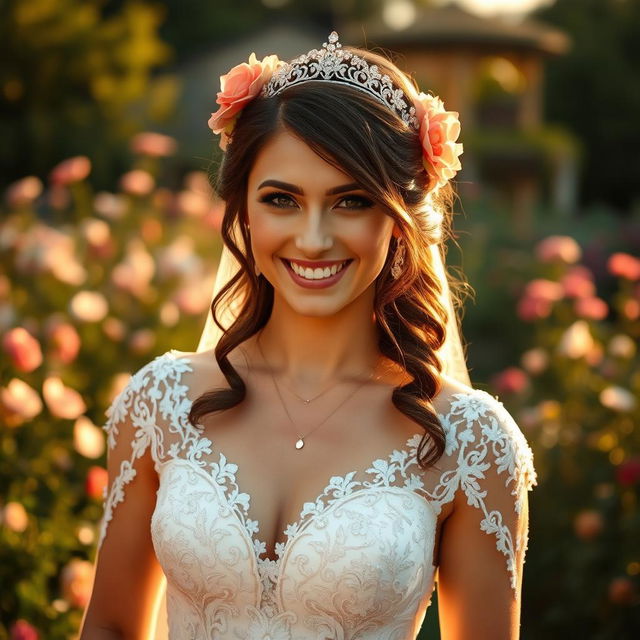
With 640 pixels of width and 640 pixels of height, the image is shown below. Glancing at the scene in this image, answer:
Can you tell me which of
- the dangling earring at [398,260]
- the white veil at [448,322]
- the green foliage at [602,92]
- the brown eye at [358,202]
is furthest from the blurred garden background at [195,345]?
the green foliage at [602,92]

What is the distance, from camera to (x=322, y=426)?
3.09m

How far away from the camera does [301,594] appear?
2.84 metres

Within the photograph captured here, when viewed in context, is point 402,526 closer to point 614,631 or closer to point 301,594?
point 301,594

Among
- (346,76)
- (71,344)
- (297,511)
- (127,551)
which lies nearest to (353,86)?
(346,76)

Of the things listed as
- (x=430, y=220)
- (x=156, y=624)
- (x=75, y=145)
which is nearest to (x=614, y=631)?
(x=156, y=624)

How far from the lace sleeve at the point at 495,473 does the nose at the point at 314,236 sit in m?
0.62

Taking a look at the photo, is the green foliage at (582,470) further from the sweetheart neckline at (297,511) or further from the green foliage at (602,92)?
the green foliage at (602,92)

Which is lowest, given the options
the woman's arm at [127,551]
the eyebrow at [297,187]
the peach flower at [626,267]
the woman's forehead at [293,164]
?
the woman's arm at [127,551]

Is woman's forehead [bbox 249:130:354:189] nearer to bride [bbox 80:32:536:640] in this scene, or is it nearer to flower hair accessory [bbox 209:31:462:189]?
bride [bbox 80:32:536:640]

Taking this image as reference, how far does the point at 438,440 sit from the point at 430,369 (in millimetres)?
243

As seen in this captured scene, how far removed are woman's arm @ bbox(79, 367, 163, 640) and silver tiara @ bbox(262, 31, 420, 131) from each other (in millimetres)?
1016

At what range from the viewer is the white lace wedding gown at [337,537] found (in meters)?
2.84

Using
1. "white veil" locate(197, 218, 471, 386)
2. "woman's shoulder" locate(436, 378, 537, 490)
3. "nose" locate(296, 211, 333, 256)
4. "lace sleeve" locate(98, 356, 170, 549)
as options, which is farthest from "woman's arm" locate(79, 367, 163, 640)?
"woman's shoulder" locate(436, 378, 537, 490)

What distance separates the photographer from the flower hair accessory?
9.77 feet
